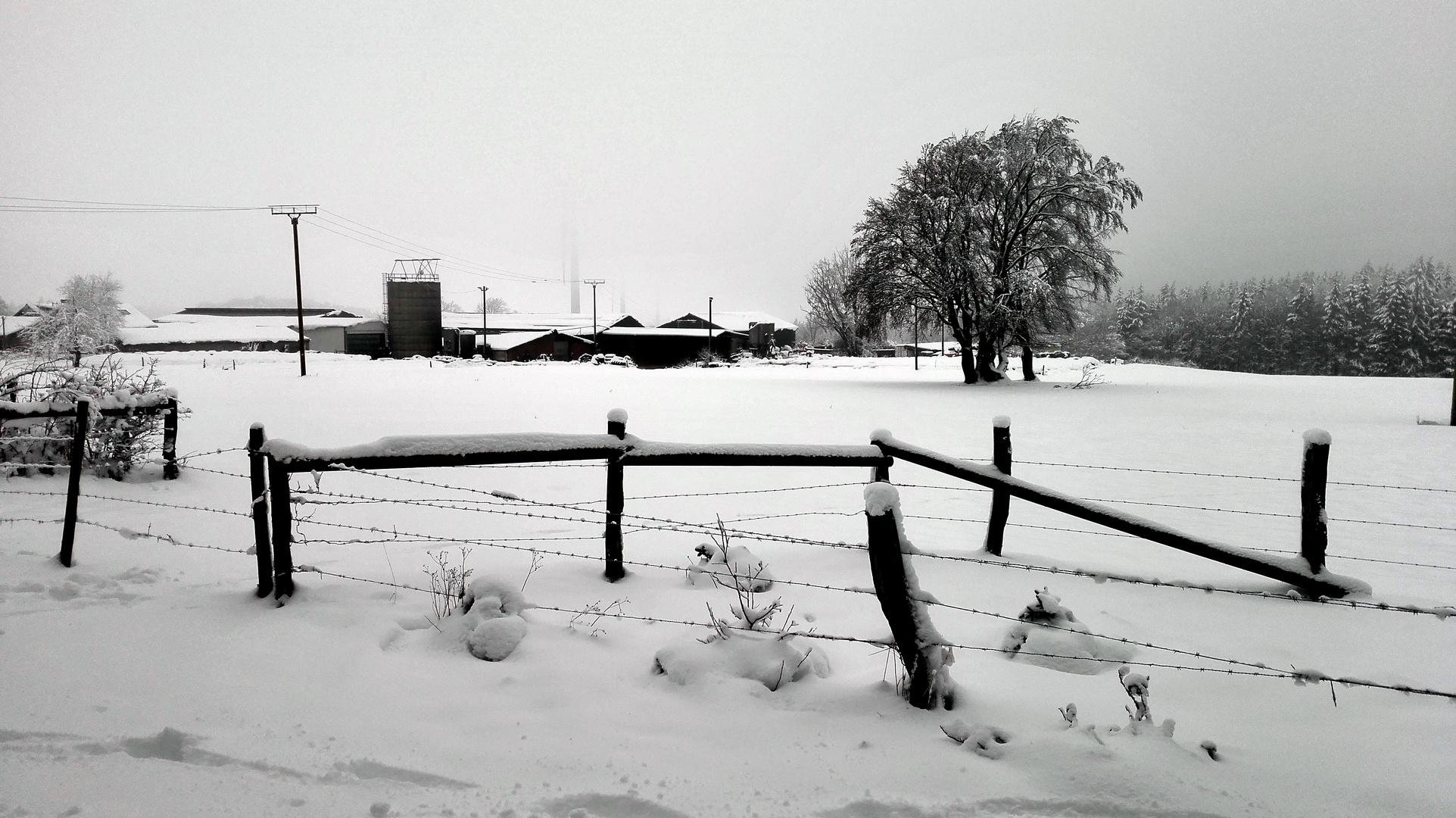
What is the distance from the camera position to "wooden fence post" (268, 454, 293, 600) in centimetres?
438

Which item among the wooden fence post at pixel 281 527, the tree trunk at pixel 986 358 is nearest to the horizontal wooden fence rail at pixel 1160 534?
the wooden fence post at pixel 281 527

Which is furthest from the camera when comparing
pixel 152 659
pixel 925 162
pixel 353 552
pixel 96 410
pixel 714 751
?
pixel 925 162

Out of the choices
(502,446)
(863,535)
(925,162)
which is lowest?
(863,535)

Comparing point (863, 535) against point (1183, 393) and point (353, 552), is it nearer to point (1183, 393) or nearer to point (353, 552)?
point (353, 552)

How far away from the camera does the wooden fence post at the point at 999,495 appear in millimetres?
5703

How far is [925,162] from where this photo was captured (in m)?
32.2

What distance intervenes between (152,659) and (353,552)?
93.5 inches

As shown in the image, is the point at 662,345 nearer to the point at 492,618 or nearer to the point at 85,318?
the point at 85,318

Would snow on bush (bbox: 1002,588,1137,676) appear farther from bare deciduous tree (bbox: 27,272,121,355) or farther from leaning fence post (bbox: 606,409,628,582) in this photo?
bare deciduous tree (bbox: 27,272,121,355)

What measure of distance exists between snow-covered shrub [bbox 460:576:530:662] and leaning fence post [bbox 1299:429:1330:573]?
5175mm

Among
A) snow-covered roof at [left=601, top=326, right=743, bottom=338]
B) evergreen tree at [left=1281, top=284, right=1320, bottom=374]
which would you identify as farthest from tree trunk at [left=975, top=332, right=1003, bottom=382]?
evergreen tree at [left=1281, top=284, right=1320, bottom=374]

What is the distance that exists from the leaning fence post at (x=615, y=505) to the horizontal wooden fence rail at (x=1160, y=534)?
73.7 inches

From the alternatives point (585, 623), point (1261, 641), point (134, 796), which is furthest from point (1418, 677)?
point (134, 796)

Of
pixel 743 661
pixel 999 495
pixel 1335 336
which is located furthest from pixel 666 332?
pixel 1335 336
